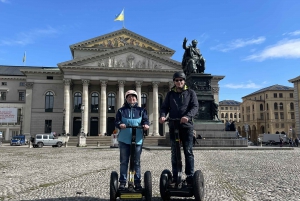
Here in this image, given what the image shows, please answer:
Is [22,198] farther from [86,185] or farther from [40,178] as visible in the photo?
[40,178]

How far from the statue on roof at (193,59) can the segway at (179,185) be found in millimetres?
14473

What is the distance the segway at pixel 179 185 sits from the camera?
14.9 ft

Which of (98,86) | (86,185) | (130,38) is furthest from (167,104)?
(130,38)

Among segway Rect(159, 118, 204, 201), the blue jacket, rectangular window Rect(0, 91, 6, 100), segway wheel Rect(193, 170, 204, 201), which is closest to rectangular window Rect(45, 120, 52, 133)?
rectangular window Rect(0, 91, 6, 100)

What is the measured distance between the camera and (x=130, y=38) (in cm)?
6309

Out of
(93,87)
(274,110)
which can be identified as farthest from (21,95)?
(274,110)

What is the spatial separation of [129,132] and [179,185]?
120 cm

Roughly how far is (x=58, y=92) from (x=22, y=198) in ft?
184

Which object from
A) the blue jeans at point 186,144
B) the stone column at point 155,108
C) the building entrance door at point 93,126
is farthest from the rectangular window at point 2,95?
the blue jeans at point 186,144

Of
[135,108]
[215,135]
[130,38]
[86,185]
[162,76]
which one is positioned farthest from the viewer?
[130,38]

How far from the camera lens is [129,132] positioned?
16.0 feet

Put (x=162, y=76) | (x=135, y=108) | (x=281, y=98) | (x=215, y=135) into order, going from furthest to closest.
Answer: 1. (x=281, y=98)
2. (x=162, y=76)
3. (x=215, y=135)
4. (x=135, y=108)

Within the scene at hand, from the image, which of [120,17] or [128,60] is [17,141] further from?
[120,17]

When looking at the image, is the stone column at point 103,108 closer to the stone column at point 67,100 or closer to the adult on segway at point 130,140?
the stone column at point 67,100
